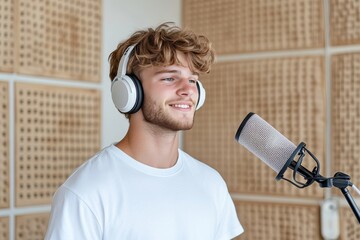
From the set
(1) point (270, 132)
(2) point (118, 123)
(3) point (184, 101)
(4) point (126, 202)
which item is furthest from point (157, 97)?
(2) point (118, 123)

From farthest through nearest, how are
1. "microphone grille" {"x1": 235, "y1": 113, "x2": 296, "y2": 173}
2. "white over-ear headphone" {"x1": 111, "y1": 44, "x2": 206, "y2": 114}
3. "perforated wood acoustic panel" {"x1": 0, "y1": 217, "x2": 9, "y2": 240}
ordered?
1. "perforated wood acoustic panel" {"x1": 0, "y1": 217, "x2": 9, "y2": 240}
2. "white over-ear headphone" {"x1": 111, "y1": 44, "x2": 206, "y2": 114}
3. "microphone grille" {"x1": 235, "y1": 113, "x2": 296, "y2": 173}

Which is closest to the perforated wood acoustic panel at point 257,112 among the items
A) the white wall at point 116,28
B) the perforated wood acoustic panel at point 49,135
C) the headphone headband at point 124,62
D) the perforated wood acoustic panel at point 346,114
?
the perforated wood acoustic panel at point 346,114

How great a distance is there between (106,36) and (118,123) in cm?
38

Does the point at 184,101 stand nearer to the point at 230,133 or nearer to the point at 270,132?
the point at 270,132

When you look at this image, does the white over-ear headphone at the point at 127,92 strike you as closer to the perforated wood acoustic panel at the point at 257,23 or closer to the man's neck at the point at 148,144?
the man's neck at the point at 148,144

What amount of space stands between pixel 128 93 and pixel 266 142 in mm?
465

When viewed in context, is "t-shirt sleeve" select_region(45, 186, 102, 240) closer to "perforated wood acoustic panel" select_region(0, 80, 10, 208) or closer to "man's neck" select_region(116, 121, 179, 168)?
"man's neck" select_region(116, 121, 179, 168)

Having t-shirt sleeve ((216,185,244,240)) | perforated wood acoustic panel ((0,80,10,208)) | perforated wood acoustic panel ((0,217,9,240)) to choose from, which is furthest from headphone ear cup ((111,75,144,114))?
perforated wood acoustic panel ((0,217,9,240))

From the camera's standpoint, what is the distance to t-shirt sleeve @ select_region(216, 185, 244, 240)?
1.80 m

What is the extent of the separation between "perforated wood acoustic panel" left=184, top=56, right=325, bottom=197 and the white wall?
39 cm

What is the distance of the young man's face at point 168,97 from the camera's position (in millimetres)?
1591

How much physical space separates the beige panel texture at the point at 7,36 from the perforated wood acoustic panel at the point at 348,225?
1403 millimetres

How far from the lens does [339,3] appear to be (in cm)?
231

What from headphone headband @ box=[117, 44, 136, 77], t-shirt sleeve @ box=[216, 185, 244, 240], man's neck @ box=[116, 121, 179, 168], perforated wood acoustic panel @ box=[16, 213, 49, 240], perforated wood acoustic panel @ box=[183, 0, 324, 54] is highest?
perforated wood acoustic panel @ box=[183, 0, 324, 54]
